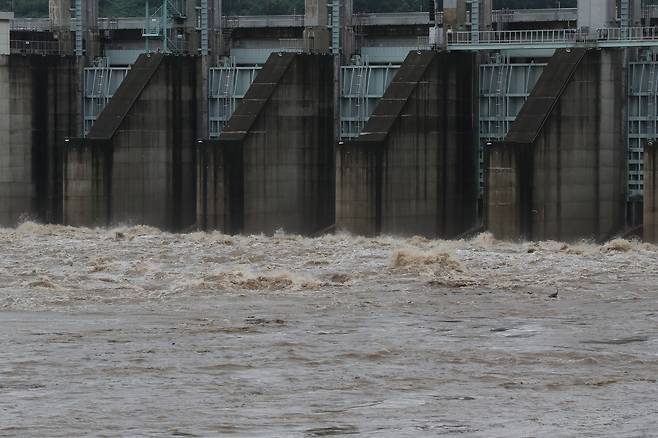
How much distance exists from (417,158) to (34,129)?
1415 cm

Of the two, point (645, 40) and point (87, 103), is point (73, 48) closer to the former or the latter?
point (87, 103)

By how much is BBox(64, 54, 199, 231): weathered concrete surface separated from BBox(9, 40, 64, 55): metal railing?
16.8 ft

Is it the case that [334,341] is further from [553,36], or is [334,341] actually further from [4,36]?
[4,36]

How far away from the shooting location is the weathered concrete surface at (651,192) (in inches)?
1647

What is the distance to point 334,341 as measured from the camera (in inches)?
1101

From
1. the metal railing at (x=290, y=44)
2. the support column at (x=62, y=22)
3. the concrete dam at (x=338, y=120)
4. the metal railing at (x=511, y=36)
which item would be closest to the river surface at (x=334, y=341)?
the concrete dam at (x=338, y=120)

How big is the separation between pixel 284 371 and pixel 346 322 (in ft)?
18.1

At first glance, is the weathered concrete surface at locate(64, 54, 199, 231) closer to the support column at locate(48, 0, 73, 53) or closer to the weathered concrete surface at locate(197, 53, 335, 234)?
the weathered concrete surface at locate(197, 53, 335, 234)

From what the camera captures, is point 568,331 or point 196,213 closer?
point 568,331

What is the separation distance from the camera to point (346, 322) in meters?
30.5

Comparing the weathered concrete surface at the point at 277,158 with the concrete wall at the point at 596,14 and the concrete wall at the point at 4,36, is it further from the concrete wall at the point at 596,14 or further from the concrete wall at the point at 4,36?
the concrete wall at the point at 4,36

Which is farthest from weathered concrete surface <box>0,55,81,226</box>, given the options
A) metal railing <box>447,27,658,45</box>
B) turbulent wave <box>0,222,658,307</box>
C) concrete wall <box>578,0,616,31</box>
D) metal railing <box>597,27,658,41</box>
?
metal railing <box>597,27,658,41</box>

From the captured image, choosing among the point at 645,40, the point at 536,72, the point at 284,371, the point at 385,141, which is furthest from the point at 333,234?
the point at 284,371

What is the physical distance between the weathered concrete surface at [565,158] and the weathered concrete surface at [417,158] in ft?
10.9
